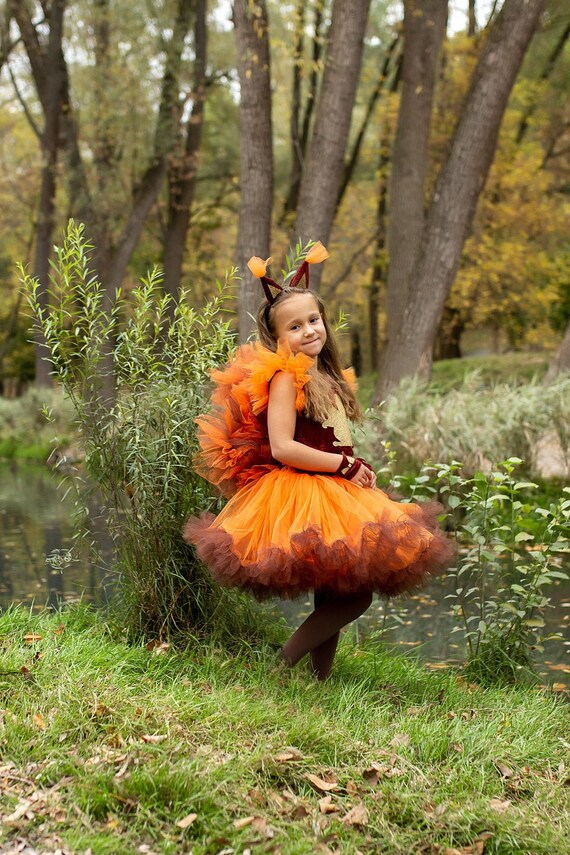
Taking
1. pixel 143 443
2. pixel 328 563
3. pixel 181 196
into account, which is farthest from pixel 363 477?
pixel 181 196

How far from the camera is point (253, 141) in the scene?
10203 mm

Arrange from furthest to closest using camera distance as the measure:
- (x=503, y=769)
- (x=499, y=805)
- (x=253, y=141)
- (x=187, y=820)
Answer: (x=253, y=141)
(x=503, y=769)
(x=499, y=805)
(x=187, y=820)

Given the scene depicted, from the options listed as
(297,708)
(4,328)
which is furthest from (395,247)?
(4,328)

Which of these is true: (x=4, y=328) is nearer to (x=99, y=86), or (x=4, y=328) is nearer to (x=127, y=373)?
(x=99, y=86)

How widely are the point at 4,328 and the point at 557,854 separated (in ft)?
123

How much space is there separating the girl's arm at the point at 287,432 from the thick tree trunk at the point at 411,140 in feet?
29.5

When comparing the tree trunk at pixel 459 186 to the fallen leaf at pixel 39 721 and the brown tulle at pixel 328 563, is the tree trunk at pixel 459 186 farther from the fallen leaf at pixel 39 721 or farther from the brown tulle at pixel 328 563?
the fallen leaf at pixel 39 721

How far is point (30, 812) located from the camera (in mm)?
2975

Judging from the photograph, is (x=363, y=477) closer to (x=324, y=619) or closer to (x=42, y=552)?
(x=324, y=619)

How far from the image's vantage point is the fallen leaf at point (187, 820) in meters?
2.95

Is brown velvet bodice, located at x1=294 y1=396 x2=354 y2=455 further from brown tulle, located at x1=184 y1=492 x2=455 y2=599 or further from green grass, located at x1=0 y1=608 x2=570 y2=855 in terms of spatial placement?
green grass, located at x1=0 y1=608 x2=570 y2=855

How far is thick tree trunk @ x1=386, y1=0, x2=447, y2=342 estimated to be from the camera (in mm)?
12992

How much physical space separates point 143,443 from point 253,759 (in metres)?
1.86

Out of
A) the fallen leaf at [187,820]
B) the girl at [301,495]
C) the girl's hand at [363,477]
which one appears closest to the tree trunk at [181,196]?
the girl at [301,495]
